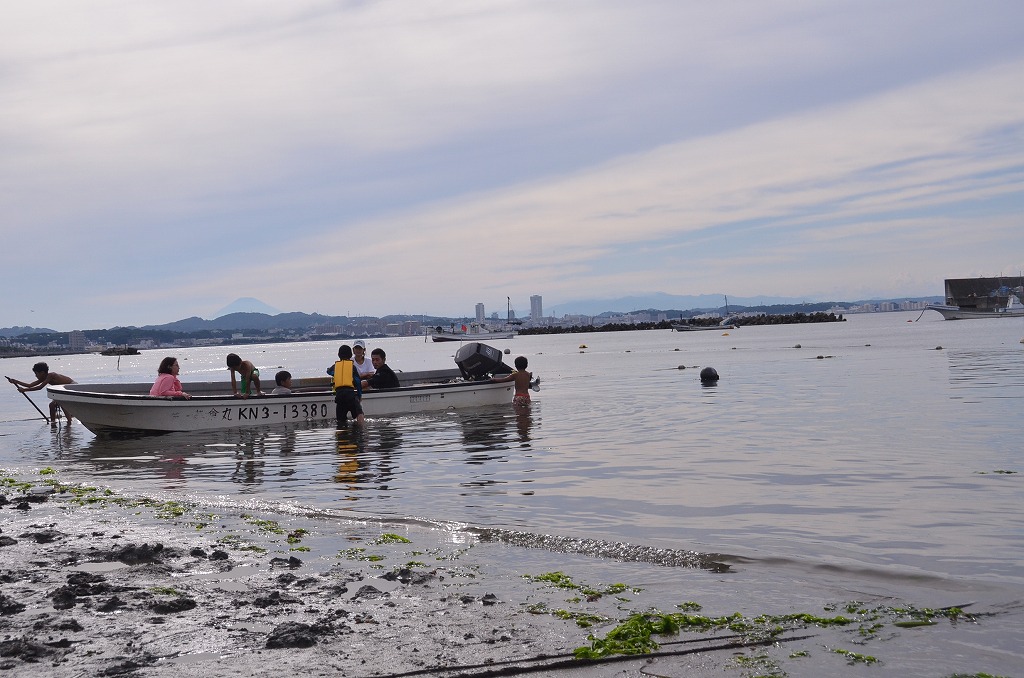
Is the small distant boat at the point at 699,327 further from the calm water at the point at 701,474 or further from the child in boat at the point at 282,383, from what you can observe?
the child in boat at the point at 282,383

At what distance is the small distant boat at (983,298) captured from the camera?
443 ft

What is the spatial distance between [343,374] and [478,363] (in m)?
6.18

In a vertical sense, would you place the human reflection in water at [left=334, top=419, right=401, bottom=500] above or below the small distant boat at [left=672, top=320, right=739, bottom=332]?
below

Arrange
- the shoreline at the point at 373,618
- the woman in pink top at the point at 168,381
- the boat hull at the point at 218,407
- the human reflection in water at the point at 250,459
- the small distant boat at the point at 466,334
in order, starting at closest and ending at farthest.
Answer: the shoreline at the point at 373,618 → the human reflection in water at the point at 250,459 → the boat hull at the point at 218,407 → the woman in pink top at the point at 168,381 → the small distant boat at the point at 466,334

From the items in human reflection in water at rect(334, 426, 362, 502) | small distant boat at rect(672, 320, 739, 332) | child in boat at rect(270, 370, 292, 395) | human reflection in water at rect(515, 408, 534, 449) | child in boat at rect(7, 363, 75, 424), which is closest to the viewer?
human reflection in water at rect(334, 426, 362, 502)

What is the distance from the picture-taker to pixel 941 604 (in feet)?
20.1

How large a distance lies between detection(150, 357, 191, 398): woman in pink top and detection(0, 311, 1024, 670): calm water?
3.40 feet

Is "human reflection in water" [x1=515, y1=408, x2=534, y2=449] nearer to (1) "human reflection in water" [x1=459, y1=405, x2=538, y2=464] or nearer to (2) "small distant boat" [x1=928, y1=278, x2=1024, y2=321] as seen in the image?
(1) "human reflection in water" [x1=459, y1=405, x2=538, y2=464]

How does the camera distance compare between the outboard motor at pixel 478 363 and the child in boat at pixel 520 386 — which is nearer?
the child in boat at pixel 520 386

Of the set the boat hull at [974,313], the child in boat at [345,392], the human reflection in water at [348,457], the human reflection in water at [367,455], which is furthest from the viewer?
the boat hull at [974,313]

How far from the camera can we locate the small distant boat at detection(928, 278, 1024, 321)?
135000 millimetres

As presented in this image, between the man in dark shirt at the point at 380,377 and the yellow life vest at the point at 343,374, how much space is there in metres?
2.41

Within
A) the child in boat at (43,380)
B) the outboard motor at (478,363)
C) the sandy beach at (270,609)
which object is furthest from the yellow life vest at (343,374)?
the sandy beach at (270,609)

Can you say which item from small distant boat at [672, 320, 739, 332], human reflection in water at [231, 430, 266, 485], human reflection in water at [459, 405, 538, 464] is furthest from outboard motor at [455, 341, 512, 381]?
small distant boat at [672, 320, 739, 332]
